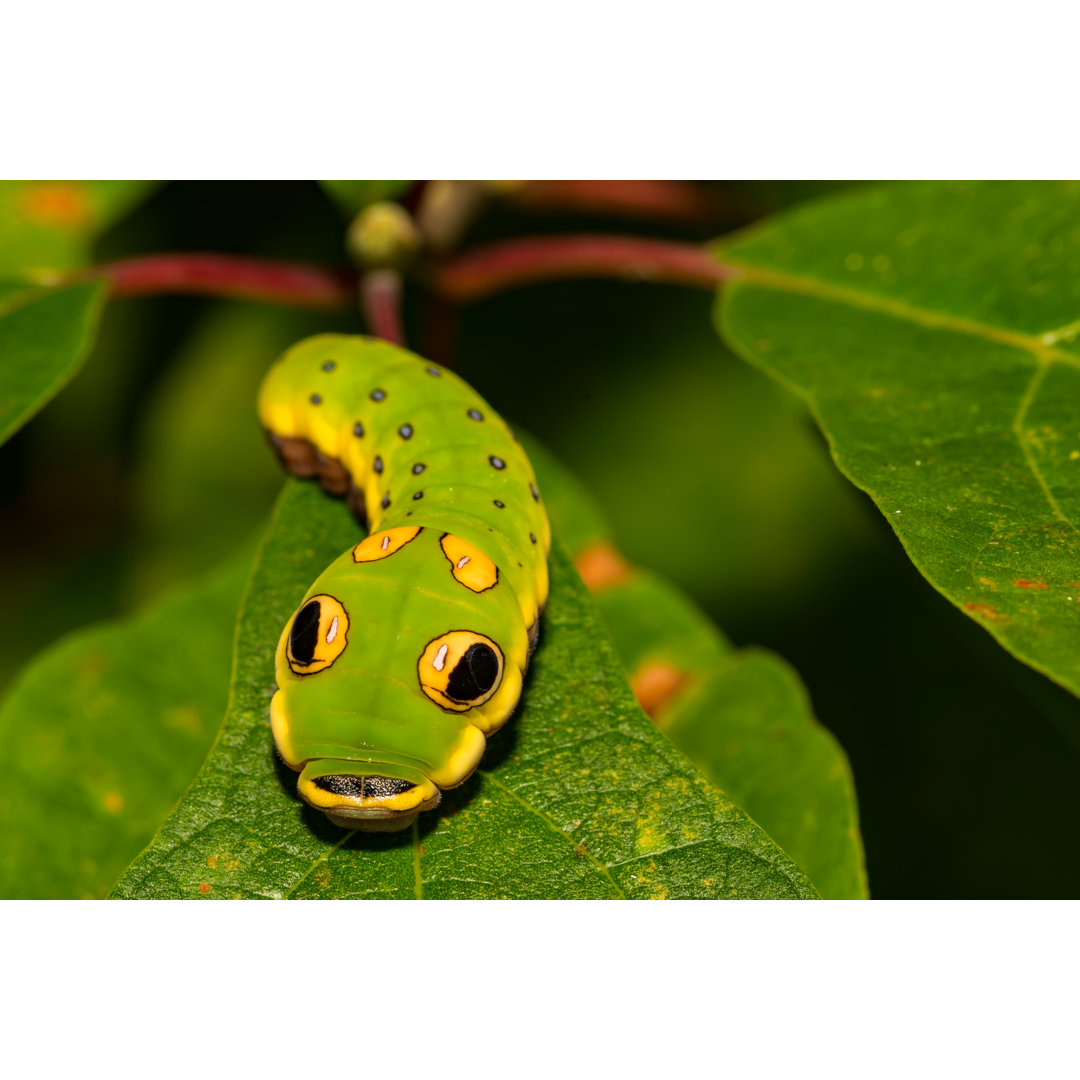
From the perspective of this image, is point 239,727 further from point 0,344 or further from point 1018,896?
point 1018,896

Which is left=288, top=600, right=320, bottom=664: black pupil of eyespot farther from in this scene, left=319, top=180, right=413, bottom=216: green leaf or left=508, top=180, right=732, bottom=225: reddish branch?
left=508, top=180, right=732, bottom=225: reddish branch

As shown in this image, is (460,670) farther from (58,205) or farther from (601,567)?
(58,205)

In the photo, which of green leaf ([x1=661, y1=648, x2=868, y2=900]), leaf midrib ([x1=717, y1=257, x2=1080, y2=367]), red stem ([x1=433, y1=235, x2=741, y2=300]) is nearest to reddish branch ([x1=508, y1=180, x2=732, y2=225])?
red stem ([x1=433, y1=235, x2=741, y2=300])

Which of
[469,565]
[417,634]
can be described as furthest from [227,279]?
[417,634]

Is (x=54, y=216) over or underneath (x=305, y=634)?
underneath

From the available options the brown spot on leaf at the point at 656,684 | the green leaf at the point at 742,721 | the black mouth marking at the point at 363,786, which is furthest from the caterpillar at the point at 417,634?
the brown spot on leaf at the point at 656,684

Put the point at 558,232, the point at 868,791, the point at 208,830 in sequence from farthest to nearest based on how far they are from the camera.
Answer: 1. the point at 558,232
2. the point at 868,791
3. the point at 208,830

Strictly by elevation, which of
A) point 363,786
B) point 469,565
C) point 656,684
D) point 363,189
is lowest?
point 656,684

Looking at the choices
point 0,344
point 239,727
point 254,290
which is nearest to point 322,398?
point 254,290
